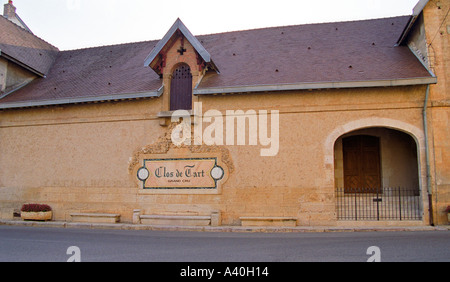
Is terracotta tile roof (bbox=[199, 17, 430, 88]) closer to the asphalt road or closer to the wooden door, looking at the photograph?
the wooden door

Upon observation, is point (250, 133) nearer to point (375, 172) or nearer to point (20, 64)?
point (375, 172)

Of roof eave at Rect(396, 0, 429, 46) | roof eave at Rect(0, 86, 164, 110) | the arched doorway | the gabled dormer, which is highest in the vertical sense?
roof eave at Rect(396, 0, 429, 46)

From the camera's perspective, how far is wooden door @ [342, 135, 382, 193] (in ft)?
44.4

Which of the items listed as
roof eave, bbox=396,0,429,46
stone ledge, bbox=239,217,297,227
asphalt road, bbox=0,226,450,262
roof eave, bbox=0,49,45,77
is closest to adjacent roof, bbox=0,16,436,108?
roof eave, bbox=0,49,45,77

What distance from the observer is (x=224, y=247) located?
7.89 m

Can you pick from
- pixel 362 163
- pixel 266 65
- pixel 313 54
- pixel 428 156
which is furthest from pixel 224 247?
pixel 313 54

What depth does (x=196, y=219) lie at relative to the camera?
37.8 ft

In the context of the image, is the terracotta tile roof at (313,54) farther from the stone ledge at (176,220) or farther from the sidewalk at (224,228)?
the sidewalk at (224,228)

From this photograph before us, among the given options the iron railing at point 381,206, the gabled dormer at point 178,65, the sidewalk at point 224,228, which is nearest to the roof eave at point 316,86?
the gabled dormer at point 178,65

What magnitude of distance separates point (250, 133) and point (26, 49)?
12195 mm

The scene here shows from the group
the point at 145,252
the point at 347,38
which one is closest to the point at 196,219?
the point at 145,252

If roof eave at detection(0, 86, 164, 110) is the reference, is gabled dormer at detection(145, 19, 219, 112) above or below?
above

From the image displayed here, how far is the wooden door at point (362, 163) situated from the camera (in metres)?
13.5

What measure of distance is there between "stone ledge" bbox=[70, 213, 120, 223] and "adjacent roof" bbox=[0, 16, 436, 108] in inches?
166
